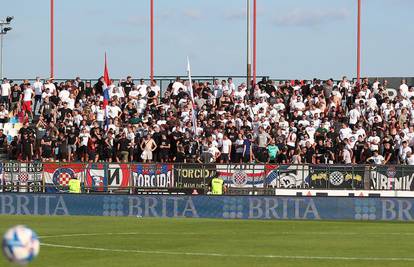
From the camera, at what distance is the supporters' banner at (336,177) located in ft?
134

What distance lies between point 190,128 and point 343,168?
316 inches

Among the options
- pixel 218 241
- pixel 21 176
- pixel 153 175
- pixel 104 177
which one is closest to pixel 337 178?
pixel 153 175

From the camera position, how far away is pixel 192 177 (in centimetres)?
4231

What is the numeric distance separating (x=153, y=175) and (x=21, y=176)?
5599mm

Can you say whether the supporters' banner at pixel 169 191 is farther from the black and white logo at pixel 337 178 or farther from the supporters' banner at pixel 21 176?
the black and white logo at pixel 337 178

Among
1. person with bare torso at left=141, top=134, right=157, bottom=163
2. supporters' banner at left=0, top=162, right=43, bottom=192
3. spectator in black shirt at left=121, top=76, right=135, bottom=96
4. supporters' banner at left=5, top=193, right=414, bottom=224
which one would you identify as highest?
spectator in black shirt at left=121, top=76, right=135, bottom=96

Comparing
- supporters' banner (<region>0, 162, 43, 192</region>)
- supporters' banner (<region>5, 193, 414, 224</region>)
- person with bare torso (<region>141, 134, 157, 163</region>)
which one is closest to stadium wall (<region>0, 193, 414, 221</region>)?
supporters' banner (<region>5, 193, 414, 224</region>)

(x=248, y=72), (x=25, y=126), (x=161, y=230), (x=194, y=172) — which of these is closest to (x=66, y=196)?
(x=194, y=172)

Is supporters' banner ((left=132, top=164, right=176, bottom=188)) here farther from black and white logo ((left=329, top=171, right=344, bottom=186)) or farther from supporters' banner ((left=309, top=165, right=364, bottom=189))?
black and white logo ((left=329, top=171, right=344, bottom=186))

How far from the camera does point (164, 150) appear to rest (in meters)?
44.5

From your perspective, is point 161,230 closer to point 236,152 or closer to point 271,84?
point 236,152

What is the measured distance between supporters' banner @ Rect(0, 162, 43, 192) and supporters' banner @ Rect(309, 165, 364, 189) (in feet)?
37.0

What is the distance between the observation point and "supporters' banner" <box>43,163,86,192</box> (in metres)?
43.0

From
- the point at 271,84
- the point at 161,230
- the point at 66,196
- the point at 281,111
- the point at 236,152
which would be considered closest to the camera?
the point at 161,230
